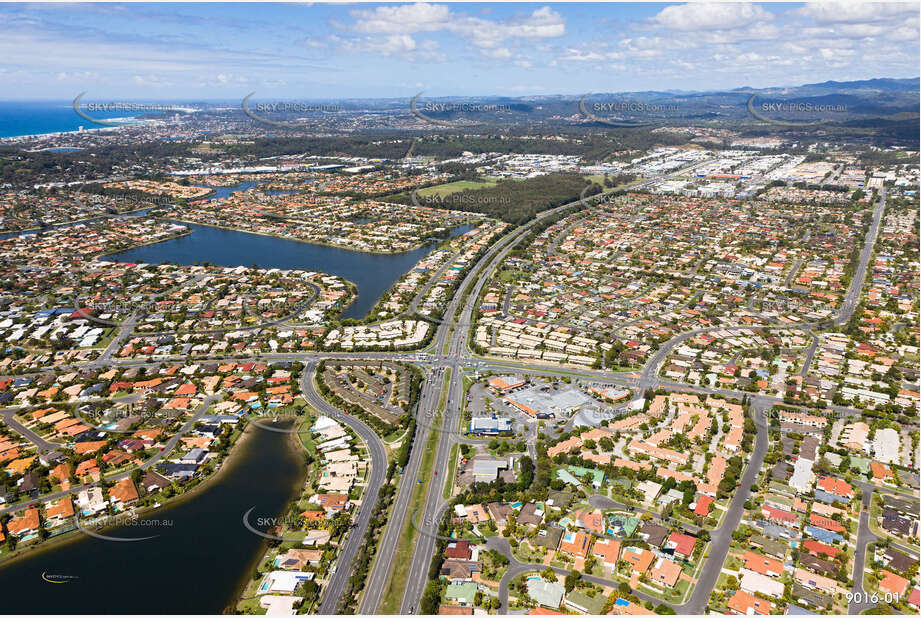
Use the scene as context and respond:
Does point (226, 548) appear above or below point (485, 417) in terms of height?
below

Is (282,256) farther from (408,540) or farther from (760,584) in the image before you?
(760,584)

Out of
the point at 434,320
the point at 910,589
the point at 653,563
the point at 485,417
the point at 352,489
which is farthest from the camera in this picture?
the point at 434,320

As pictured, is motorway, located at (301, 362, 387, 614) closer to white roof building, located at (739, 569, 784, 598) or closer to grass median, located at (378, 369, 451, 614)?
grass median, located at (378, 369, 451, 614)

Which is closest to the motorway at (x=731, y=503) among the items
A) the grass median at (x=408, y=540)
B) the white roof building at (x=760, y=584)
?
the grass median at (x=408, y=540)

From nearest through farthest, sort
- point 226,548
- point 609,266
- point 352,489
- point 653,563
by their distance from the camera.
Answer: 1. point 653,563
2. point 226,548
3. point 352,489
4. point 609,266

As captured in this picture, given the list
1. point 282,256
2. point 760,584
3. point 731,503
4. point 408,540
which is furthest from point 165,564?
point 282,256

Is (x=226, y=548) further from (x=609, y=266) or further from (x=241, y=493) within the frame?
(x=609, y=266)

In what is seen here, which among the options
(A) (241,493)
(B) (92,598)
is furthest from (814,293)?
(B) (92,598)
